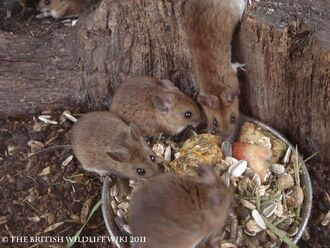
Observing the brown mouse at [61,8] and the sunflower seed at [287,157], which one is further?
the brown mouse at [61,8]

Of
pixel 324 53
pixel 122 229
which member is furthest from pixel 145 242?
pixel 324 53

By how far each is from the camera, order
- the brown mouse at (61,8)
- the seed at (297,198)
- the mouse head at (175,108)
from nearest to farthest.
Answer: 1. the seed at (297,198)
2. the mouse head at (175,108)
3. the brown mouse at (61,8)

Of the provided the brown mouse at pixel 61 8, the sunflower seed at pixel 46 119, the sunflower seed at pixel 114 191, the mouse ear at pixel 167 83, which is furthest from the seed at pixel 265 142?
the brown mouse at pixel 61 8

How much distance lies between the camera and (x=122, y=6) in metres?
3.40

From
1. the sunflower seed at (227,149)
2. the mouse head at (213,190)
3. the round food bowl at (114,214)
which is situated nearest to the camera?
the mouse head at (213,190)

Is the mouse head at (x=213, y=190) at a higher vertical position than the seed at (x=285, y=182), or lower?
higher

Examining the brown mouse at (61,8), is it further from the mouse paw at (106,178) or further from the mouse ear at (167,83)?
the mouse paw at (106,178)

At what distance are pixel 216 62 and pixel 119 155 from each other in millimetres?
952

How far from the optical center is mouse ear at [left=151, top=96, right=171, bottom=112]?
3695mm

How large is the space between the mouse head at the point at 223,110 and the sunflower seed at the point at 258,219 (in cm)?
67

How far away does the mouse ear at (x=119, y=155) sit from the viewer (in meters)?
3.42

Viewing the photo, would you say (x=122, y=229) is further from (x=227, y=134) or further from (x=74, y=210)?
(x=227, y=134)

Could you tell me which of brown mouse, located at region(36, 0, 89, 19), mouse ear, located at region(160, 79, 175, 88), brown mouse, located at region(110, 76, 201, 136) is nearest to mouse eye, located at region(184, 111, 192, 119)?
brown mouse, located at region(110, 76, 201, 136)

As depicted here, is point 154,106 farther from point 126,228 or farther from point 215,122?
point 126,228
